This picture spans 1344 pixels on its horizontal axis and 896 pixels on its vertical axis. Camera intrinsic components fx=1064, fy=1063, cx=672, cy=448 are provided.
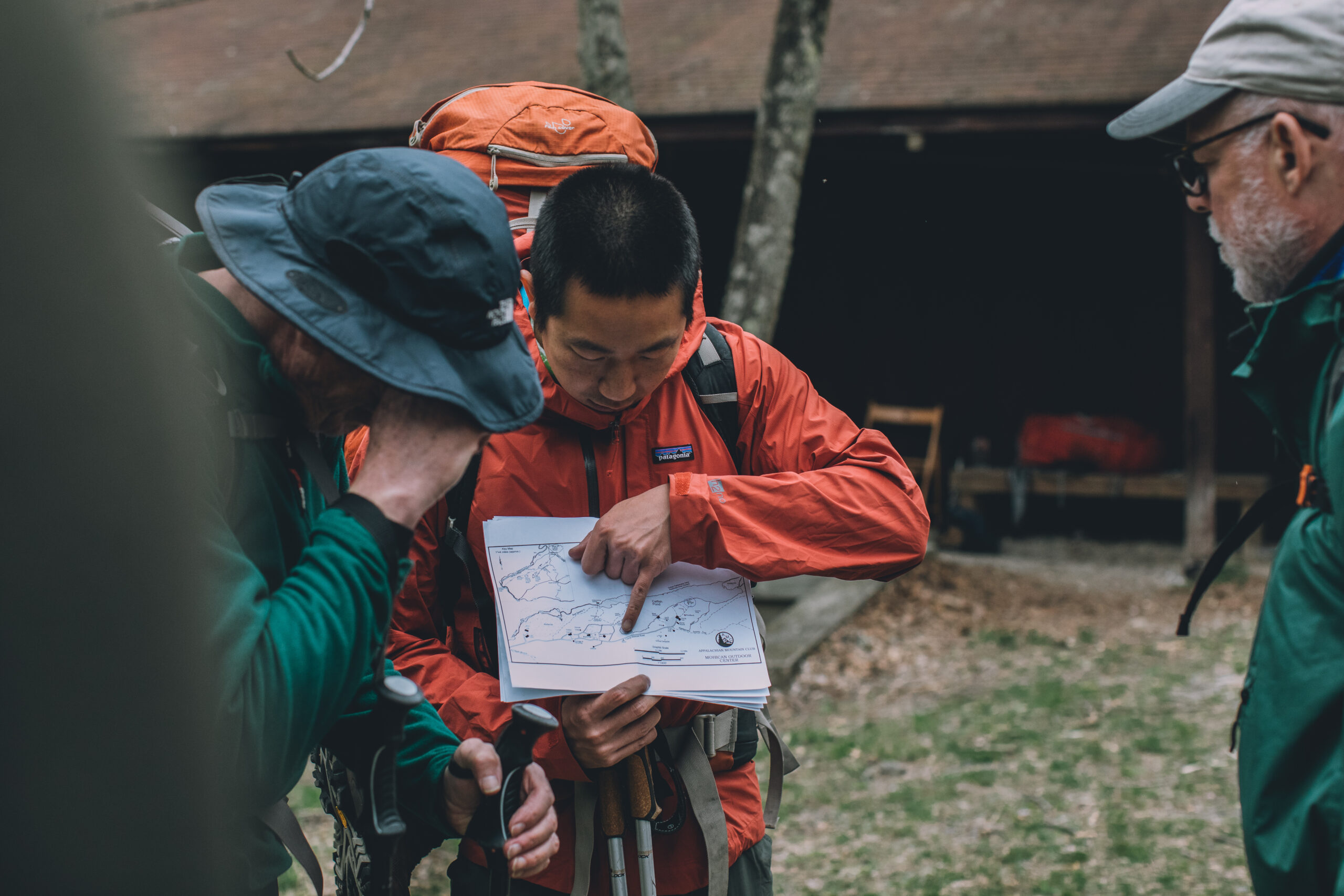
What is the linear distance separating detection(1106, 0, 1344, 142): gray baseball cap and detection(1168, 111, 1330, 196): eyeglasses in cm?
3

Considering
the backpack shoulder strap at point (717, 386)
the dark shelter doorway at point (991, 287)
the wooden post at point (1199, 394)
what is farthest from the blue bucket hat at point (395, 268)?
the wooden post at point (1199, 394)

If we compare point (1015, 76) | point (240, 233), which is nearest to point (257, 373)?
point (240, 233)

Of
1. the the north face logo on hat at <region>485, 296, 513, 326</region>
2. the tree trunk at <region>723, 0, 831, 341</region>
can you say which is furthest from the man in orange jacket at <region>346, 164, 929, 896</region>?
the tree trunk at <region>723, 0, 831, 341</region>

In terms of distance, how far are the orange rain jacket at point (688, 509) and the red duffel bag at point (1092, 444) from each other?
26.6ft

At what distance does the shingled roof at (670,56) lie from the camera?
820cm

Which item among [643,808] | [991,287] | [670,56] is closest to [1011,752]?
[643,808]

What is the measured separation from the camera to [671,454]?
1.91 m

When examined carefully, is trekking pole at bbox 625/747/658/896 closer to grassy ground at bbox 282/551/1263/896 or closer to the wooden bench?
grassy ground at bbox 282/551/1263/896

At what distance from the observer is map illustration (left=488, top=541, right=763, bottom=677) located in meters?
1.72

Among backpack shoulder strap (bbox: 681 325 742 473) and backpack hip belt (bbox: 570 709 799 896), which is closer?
backpack hip belt (bbox: 570 709 799 896)

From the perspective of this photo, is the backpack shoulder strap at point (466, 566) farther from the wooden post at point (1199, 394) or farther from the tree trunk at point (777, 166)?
the wooden post at point (1199, 394)

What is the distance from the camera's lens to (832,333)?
10.7 metres

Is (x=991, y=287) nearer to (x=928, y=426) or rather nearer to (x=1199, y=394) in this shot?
(x=928, y=426)

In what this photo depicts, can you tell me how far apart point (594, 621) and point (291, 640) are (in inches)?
28.1
